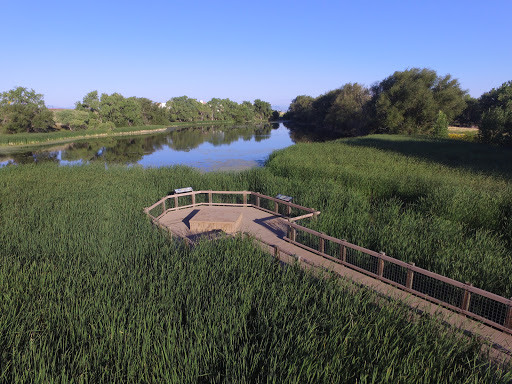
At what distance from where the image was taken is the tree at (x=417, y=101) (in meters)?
45.8

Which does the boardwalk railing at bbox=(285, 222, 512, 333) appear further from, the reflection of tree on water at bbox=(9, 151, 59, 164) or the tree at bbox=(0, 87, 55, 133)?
the tree at bbox=(0, 87, 55, 133)

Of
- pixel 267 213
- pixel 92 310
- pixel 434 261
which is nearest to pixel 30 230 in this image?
pixel 92 310

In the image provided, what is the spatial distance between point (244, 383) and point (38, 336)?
285 centimetres

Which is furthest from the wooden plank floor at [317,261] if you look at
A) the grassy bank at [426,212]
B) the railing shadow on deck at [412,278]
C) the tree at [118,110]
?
the tree at [118,110]

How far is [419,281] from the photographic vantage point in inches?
259

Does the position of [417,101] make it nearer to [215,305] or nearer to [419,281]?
[419,281]

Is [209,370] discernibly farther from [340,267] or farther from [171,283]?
[340,267]

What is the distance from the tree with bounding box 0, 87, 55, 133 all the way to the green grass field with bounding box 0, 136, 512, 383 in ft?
186

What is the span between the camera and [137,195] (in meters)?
12.3

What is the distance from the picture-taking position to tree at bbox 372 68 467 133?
45.8 m

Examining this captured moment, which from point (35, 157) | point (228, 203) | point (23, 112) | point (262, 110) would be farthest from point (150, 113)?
point (228, 203)

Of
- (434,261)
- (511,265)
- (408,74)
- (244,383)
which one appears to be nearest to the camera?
(244,383)

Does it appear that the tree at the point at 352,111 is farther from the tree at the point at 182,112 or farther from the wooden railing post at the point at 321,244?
the tree at the point at 182,112

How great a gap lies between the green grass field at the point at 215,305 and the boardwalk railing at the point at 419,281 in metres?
0.37
